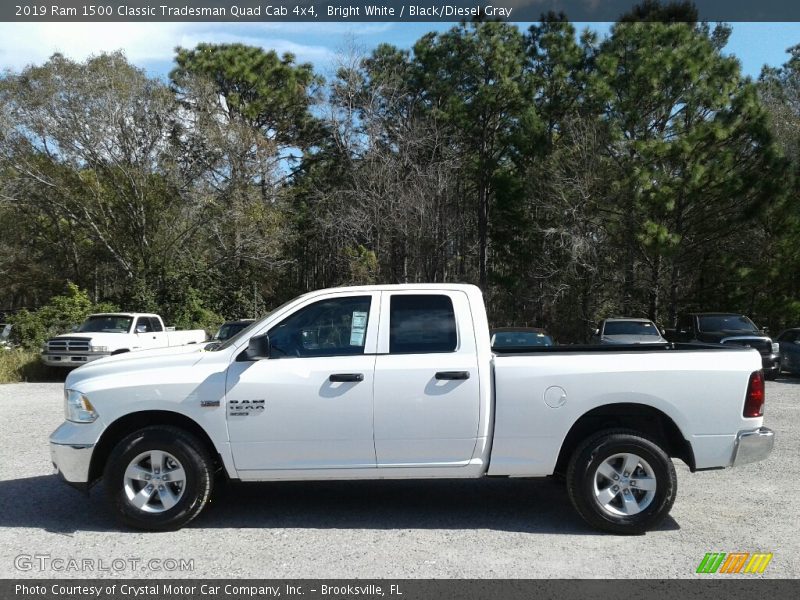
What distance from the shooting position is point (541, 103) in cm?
3312

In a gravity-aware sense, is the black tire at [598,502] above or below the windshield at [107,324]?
below

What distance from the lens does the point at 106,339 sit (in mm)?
18469

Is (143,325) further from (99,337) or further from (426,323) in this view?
(426,323)

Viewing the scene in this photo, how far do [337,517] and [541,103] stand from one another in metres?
29.6

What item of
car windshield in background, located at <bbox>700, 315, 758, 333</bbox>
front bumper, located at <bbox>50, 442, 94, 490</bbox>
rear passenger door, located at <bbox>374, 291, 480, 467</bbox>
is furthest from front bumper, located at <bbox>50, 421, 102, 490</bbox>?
car windshield in background, located at <bbox>700, 315, 758, 333</bbox>

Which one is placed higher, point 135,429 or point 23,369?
point 135,429

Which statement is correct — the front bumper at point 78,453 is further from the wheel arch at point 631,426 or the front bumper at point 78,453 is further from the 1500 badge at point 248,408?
the wheel arch at point 631,426

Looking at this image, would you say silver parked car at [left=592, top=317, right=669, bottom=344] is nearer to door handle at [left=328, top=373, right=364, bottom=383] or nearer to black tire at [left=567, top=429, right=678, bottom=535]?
black tire at [left=567, top=429, right=678, bottom=535]

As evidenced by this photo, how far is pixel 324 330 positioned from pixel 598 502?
2.61m

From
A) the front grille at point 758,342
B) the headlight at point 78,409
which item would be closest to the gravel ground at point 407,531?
the headlight at point 78,409

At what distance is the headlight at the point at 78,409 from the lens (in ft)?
19.6

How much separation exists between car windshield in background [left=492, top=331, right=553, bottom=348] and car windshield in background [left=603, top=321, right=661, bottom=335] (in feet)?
15.7

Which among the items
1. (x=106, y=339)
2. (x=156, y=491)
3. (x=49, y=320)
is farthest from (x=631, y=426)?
(x=49, y=320)

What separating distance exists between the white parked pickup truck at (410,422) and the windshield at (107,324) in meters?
14.1
